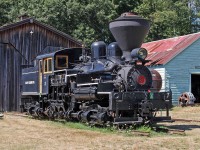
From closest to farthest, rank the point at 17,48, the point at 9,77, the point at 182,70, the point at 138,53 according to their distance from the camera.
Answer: the point at 138,53 < the point at 9,77 < the point at 17,48 < the point at 182,70

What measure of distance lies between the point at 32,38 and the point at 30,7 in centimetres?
1646

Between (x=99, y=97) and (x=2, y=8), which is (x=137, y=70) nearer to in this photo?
(x=99, y=97)

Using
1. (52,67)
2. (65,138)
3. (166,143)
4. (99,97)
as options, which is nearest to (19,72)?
(52,67)

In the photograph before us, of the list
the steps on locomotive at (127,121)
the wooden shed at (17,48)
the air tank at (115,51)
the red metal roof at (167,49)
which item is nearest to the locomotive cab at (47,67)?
the air tank at (115,51)

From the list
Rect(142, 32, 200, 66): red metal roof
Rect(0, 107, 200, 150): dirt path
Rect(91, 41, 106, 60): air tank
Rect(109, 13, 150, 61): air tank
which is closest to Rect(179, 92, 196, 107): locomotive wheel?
Rect(142, 32, 200, 66): red metal roof

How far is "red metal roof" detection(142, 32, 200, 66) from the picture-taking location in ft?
88.4

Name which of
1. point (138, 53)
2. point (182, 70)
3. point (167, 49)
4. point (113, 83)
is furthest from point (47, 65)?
point (167, 49)

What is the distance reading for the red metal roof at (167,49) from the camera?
27.0m

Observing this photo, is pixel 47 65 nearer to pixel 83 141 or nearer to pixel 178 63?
pixel 83 141

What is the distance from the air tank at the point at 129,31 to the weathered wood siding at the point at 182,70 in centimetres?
1282

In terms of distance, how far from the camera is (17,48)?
24.1 m

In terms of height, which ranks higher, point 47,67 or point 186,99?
point 47,67

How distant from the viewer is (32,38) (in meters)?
24.7

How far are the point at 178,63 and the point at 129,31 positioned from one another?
14.0 m
